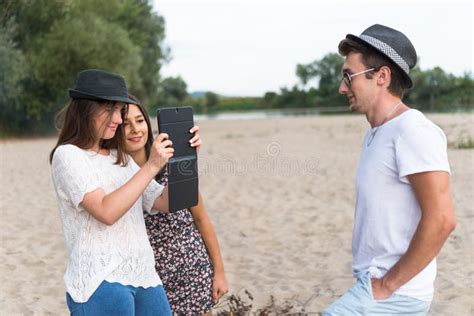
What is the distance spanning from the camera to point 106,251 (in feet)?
6.10

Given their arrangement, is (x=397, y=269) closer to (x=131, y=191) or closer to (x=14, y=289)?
(x=131, y=191)

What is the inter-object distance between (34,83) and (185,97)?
5143 centimetres

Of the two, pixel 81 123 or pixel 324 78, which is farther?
pixel 324 78

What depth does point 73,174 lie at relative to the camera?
1819mm

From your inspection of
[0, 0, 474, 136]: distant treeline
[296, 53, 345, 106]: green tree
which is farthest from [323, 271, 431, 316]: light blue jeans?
[296, 53, 345, 106]: green tree

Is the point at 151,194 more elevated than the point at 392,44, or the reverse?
the point at 392,44

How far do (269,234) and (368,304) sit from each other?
501cm

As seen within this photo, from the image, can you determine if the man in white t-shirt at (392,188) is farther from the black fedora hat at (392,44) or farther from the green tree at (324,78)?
the green tree at (324,78)

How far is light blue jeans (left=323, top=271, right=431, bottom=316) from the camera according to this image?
1.70 m

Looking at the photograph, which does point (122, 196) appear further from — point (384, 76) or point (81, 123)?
point (384, 76)

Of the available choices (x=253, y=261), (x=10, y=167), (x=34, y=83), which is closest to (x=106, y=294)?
(x=253, y=261)

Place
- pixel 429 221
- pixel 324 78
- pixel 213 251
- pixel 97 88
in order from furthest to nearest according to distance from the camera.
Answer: pixel 324 78 → pixel 213 251 → pixel 97 88 → pixel 429 221

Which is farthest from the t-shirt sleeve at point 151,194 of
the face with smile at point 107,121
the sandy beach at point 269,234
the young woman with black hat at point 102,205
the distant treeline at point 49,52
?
the distant treeline at point 49,52

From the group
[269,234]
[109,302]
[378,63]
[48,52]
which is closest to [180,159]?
[109,302]
